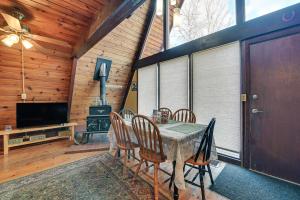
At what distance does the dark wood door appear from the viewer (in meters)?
2.08

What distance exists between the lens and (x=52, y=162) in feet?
9.30

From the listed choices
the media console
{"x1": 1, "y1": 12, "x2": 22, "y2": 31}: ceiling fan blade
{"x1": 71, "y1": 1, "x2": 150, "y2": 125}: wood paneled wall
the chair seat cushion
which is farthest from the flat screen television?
the chair seat cushion

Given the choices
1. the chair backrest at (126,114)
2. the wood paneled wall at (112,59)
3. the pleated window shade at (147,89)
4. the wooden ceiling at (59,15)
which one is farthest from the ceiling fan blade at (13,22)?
the pleated window shade at (147,89)

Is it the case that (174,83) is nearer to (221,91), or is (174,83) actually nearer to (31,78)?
(221,91)

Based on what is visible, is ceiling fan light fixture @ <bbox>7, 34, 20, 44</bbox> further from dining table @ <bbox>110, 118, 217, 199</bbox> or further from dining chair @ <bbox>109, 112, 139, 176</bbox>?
dining table @ <bbox>110, 118, 217, 199</bbox>

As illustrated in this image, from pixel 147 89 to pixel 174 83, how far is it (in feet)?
3.65

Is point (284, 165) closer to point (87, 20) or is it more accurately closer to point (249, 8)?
point (249, 8)

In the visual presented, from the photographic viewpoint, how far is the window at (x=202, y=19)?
2984 millimetres

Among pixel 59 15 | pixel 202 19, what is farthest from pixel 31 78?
pixel 202 19

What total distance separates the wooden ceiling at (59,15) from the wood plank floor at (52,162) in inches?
92.6

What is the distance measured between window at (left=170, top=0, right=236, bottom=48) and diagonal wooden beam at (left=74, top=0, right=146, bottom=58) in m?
1.77

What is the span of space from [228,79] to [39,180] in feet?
10.8

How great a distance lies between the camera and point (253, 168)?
246 cm

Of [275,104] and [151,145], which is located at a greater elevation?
[275,104]
